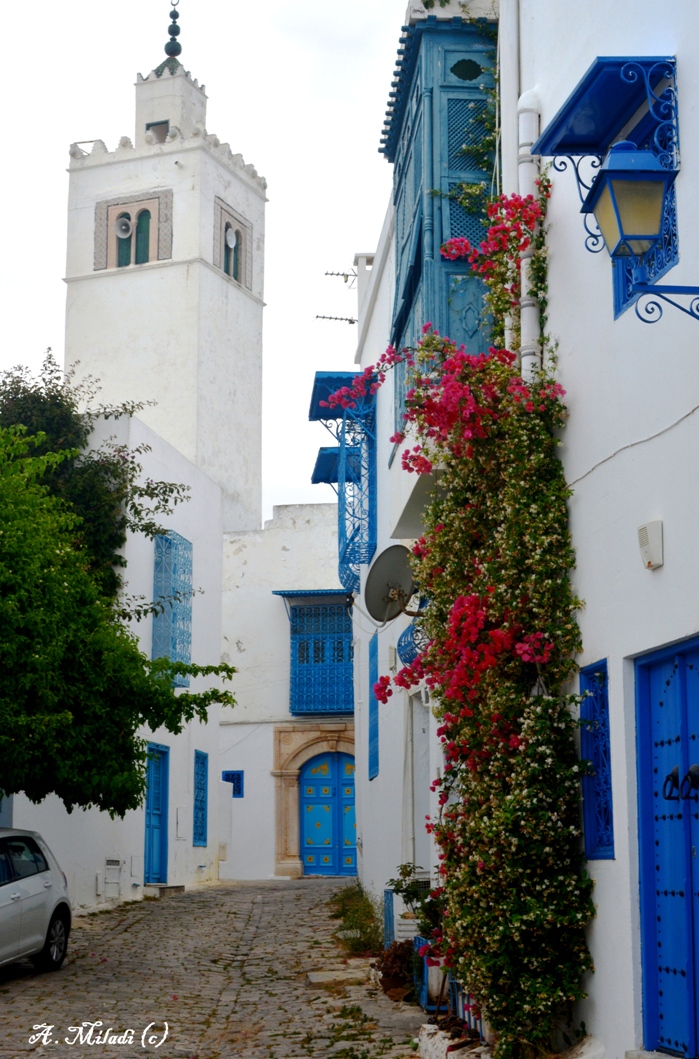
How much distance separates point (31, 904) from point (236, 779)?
54.8 ft

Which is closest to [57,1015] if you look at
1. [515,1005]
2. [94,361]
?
[515,1005]

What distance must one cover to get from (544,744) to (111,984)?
17.3 feet

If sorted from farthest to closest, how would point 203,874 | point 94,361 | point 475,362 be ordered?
point 94,361, point 203,874, point 475,362

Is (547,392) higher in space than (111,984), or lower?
higher

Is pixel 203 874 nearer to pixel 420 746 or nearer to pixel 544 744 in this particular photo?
pixel 420 746

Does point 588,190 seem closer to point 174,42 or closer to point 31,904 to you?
point 31,904

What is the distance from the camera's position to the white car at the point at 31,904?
10.2 meters

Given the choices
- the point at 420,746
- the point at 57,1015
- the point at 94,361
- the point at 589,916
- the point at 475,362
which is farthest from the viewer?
the point at 94,361

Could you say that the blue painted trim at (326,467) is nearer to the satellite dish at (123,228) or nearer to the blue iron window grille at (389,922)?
the blue iron window grille at (389,922)

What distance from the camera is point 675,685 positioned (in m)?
5.58

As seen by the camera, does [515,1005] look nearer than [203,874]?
Yes

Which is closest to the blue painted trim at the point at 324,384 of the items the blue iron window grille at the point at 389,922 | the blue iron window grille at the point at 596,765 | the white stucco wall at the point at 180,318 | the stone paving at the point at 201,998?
the stone paving at the point at 201,998

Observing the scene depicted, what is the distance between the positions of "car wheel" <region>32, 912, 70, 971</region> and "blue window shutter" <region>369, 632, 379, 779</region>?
5.10 m

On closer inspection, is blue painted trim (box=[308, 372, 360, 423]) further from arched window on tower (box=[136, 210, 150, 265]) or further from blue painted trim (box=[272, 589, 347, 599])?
arched window on tower (box=[136, 210, 150, 265])
